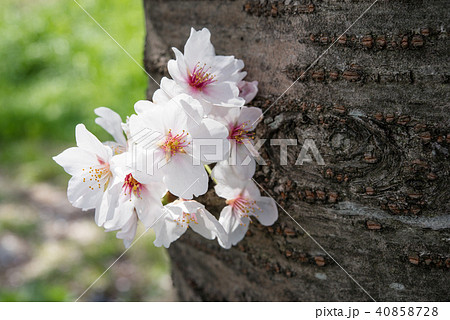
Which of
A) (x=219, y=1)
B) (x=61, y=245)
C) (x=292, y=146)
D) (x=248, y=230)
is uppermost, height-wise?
(x=219, y=1)

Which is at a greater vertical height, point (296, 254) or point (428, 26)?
point (428, 26)

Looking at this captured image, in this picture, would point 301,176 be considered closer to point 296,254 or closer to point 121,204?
point 296,254

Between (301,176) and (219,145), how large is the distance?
0.80 feet

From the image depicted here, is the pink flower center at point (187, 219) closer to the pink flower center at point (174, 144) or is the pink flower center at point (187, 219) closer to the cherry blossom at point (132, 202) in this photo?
the cherry blossom at point (132, 202)

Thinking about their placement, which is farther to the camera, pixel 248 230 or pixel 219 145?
pixel 248 230

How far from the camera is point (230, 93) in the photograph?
3.59 feet

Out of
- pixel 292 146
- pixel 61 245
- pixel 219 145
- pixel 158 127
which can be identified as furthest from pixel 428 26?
pixel 61 245

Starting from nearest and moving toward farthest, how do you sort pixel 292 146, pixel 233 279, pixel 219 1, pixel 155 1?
pixel 292 146 < pixel 219 1 < pixel 233 279 < pixel 155 1

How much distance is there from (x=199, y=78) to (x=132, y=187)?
0.30 m

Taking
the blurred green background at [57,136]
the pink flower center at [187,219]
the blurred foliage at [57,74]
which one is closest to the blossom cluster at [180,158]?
the pink flower center at [187,219]

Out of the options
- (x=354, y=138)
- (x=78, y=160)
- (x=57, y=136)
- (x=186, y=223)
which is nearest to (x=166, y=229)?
(x=186, y=223)

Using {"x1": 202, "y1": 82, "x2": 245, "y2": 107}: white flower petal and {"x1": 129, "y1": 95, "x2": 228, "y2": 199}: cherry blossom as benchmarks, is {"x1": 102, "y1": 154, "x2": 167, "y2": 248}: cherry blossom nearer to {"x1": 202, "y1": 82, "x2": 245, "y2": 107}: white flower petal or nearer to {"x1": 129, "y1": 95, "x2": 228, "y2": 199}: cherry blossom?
{"x1": 129, "y1": 95, "x2": 228, "y2": 199}: cherry blossom

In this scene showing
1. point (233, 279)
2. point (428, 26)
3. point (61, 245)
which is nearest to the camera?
point (428, 26)

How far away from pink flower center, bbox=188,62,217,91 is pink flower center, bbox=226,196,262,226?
0.95 ft
